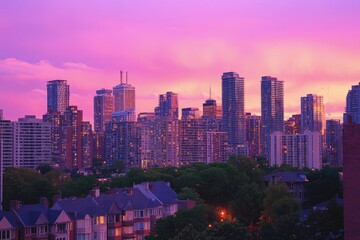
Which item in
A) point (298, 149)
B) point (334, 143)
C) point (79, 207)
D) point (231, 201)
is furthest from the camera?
point (334, 143)

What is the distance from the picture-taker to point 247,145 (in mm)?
180750

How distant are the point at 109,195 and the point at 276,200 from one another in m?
13.0

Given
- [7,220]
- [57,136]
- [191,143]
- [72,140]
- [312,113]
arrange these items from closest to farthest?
[7,220] < [57,136] < [72,140] < [191,143] < [312,113]

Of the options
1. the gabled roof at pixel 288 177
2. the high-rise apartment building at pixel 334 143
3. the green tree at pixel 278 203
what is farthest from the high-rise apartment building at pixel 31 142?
the green tree at pixel 278 203

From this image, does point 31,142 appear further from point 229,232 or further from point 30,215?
point 229,232

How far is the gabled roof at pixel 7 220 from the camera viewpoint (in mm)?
35112

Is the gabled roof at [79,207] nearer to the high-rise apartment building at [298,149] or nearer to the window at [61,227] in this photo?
the window at [61,227]

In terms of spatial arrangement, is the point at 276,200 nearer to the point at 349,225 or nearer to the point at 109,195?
the point at 109,195

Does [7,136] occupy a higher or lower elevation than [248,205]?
higher

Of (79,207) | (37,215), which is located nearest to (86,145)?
(79,207)

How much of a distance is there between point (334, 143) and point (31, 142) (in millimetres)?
73442

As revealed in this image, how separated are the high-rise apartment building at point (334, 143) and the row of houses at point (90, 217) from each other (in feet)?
322

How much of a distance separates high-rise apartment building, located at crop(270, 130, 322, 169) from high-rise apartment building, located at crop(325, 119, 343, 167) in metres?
10.4

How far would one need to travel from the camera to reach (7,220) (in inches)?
1396
